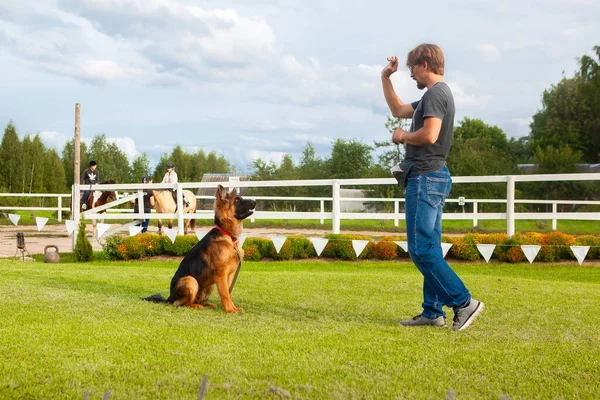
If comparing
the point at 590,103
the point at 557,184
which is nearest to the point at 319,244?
the point at 557,184

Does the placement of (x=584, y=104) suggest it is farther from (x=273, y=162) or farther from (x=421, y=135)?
(x=421, y=135)

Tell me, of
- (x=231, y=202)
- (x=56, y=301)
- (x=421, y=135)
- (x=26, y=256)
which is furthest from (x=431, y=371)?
(x=26, y=256)

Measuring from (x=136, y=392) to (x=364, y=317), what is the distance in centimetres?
288

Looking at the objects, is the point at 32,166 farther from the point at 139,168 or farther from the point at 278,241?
the point at 278,241

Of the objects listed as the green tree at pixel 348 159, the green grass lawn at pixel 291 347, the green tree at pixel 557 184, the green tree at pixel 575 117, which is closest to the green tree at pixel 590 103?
the green tree at pixel 575 117

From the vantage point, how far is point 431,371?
12.2 feet

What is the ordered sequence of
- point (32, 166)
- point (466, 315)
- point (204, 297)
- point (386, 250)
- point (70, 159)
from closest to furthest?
point (466, 315) → point (204, 297) → point (386, 250) → point (32, 166) → point (70, 159)

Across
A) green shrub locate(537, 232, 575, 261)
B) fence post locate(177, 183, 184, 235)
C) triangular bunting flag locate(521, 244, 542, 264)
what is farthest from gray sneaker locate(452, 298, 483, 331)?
fence post locate(177, 183, 184, 235)

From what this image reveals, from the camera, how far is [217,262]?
19.3ft

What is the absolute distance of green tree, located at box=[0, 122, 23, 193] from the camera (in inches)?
1483

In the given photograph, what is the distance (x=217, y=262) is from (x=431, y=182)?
2.14 m

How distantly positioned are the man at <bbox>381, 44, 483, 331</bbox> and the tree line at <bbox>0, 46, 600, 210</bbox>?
2407 cm

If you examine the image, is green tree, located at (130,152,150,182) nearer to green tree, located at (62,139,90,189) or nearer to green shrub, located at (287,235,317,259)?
green tree, located at (62,139,90,189)

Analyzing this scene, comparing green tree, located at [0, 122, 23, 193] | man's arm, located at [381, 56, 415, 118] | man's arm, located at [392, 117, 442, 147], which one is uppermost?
green tree, located at [0, 122, 23, 193]
